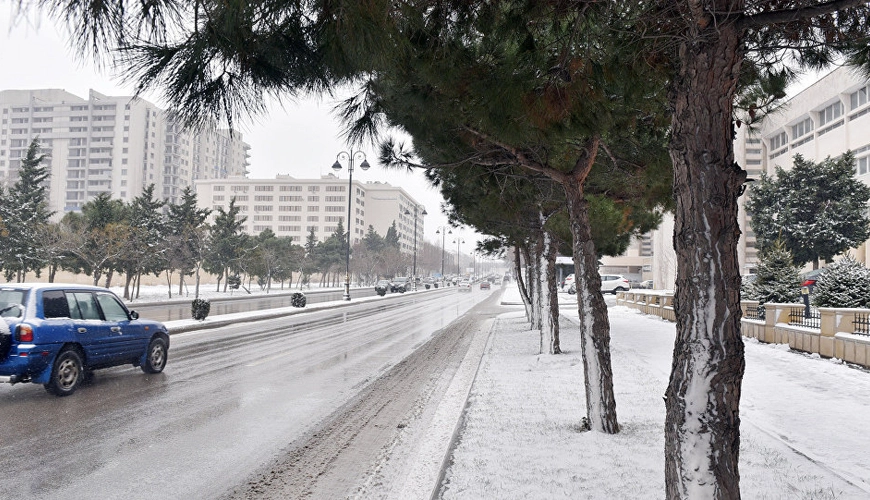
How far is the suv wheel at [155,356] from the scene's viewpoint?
1002 cm

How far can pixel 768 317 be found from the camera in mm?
14148

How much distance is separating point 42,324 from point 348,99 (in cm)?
578

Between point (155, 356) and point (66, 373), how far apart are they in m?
2.20

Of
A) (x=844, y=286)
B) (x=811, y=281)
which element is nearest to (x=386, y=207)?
(x=811, y=281)

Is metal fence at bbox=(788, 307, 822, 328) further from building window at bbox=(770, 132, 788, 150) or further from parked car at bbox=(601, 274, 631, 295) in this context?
building window at bbox=(770, 132, 788, 150)

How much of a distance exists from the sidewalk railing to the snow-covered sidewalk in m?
0.44

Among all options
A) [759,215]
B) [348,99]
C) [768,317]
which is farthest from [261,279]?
[348,99]

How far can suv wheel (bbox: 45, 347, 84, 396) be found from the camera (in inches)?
306

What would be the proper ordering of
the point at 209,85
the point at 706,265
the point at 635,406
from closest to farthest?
the point at 706,265
the point at 209,85
the point at 635,406

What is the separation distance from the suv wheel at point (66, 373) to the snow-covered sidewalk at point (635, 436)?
19.3 ft

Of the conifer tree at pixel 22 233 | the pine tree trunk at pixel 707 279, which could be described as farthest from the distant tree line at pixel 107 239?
the pine tree trunk at pixel 707 279

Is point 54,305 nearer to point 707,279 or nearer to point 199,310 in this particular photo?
point 707,279

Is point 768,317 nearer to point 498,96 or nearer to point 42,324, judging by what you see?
point 498,96

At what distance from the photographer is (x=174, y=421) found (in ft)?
22.4
